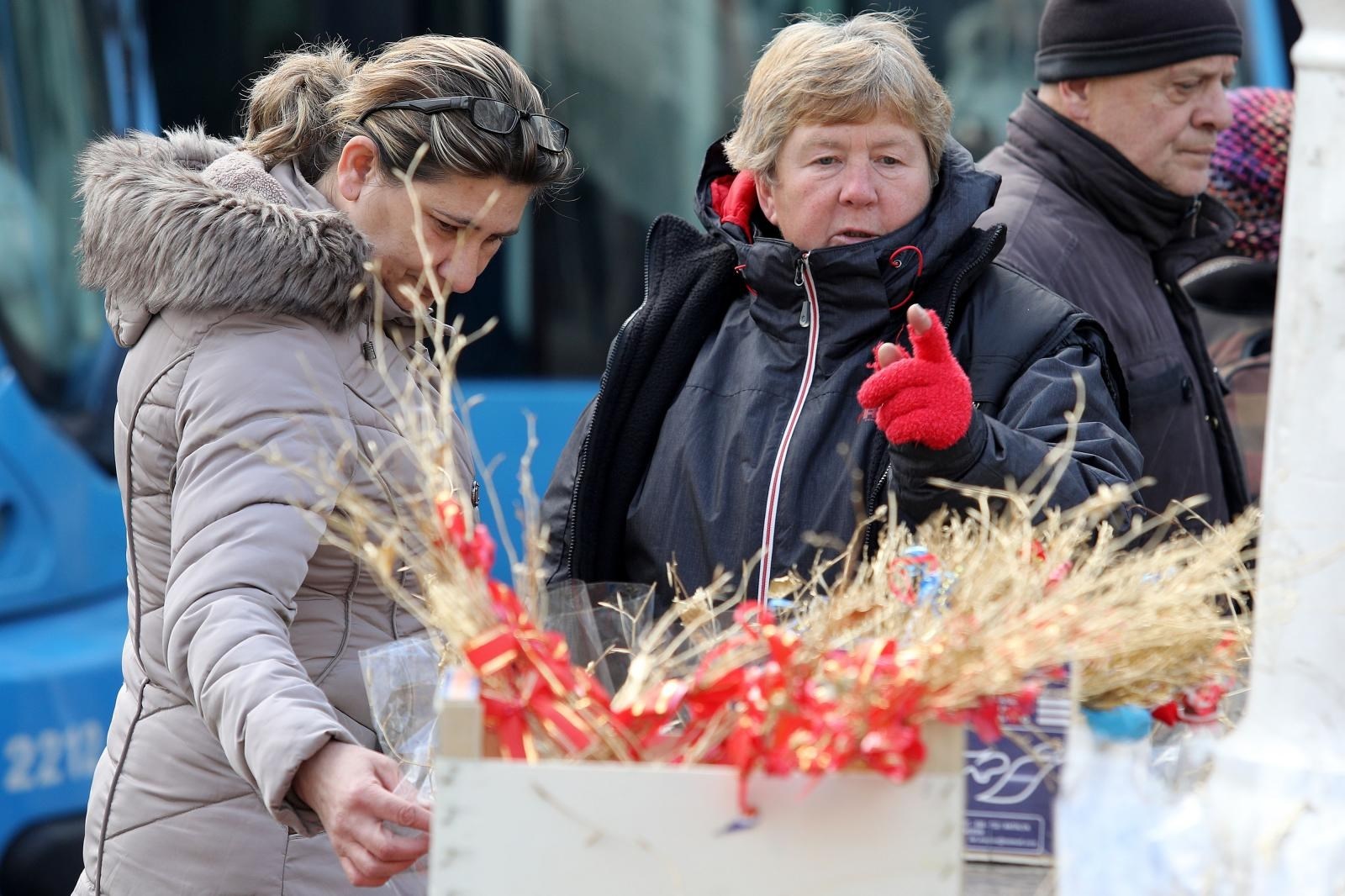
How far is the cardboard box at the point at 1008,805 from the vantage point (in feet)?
4.97

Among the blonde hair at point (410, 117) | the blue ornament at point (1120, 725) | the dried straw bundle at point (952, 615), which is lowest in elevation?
the blue ornament at point (1120, 725)

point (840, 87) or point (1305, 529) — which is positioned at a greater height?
point (840, 87)

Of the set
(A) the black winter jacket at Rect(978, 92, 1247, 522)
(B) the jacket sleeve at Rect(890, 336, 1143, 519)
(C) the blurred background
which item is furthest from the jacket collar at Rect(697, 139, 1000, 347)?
(C) the blurred background

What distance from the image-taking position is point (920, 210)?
7.32 feet

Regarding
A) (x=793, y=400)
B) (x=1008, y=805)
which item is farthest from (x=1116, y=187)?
(x=1008, y=805)

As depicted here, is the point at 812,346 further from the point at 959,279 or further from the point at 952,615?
the point at 952,615

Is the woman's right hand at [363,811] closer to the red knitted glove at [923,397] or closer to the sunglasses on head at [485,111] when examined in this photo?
the red knitted glove at [923,397]

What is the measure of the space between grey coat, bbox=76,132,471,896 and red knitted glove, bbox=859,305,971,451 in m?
0.58

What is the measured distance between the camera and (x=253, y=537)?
169 centimetres

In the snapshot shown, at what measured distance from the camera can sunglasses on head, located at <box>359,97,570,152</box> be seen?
6.61 feet

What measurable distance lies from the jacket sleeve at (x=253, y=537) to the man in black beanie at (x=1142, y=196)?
140 centimetres

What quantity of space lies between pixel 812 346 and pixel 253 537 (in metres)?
0.88

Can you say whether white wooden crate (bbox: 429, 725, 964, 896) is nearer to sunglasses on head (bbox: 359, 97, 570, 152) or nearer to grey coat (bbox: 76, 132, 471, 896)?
grey coat (bbox: 76, 132, 471, 896)

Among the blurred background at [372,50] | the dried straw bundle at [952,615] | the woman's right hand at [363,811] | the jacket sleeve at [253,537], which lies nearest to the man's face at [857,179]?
the jacket sleeve at [253,537]
